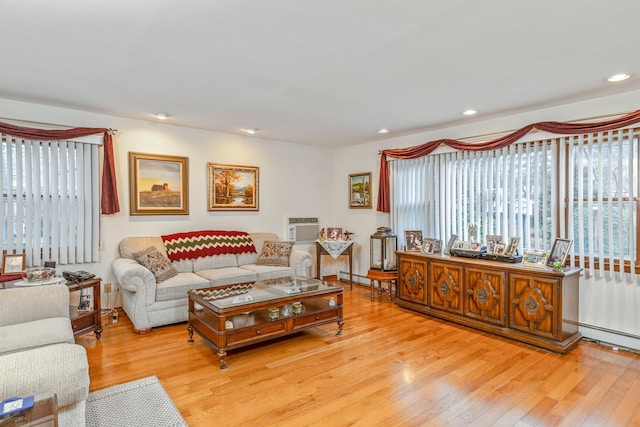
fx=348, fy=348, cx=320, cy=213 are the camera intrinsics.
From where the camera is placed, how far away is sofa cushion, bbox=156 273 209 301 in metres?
3.72

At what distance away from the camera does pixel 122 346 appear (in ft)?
10.7

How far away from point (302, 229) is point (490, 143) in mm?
3199

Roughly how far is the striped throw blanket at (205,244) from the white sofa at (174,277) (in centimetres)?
7

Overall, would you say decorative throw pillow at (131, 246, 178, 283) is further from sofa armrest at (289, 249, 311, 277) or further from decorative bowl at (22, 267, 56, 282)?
sofa armrest at (289, 249, 311, 277)

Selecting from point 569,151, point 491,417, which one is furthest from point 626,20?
point 491,417

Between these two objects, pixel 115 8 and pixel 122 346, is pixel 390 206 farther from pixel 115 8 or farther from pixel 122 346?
pixel 115 8

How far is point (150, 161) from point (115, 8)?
9.41 feet

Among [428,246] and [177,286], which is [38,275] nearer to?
[177,286]

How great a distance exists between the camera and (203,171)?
16.4 ft

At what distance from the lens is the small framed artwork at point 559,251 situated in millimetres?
3359

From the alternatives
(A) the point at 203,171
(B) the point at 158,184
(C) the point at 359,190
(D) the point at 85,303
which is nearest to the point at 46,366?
(D) the point at 85,303

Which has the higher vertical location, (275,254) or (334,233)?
(334,233)

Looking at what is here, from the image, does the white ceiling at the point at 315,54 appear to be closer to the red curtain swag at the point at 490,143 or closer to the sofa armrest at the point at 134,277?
the red curtain swag at the point at 490,143

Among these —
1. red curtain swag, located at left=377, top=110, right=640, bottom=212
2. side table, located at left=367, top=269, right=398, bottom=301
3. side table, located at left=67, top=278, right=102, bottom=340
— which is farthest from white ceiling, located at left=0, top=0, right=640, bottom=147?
side table, located at left=367, top=269, right=398, bottom=301
